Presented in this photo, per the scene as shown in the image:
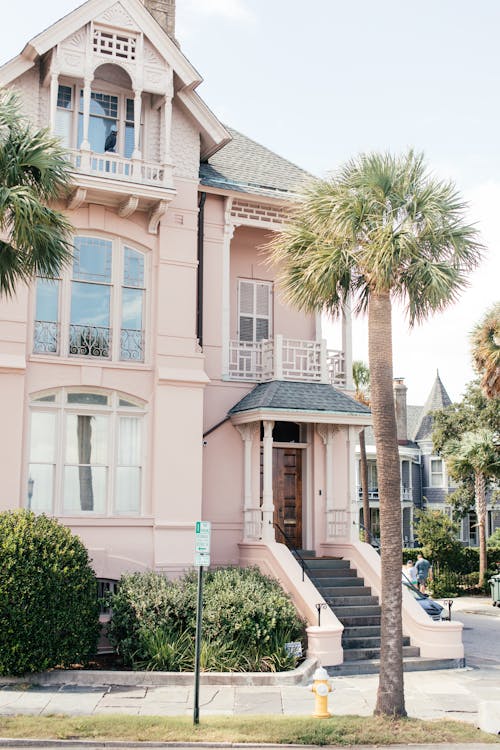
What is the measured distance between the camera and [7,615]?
543 inches

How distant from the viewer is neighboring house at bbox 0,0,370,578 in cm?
1734

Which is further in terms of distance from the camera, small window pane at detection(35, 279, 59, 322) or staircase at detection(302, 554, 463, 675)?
small window pane at detection(35, 279, 59, 322)

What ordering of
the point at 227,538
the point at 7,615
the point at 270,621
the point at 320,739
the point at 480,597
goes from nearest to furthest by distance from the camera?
1. the point at 320,739
2. the point at 7,615
3. the point at 270,621
4. the point at 227,538
5. the point at 480,597

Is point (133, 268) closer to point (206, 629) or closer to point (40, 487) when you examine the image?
point (40, 487)

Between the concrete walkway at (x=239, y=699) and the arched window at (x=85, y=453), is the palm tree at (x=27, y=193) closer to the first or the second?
the arched window at (x=85, y=453)

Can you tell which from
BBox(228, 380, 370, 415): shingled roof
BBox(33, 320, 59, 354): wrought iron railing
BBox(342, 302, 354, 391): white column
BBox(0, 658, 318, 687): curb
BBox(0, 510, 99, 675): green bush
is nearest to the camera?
BBox(0, 510, 99, 675): green bush

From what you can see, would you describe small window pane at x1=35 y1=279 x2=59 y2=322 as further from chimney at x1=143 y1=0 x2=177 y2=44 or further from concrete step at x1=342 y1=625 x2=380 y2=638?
concrete step at x1=342 y1=625 x2=380 y2=638

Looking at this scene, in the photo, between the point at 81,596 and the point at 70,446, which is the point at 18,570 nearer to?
the point at 81,596

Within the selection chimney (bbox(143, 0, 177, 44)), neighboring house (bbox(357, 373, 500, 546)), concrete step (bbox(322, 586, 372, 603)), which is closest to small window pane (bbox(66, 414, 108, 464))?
concrete step (bbox(322, 586, 372, 603))

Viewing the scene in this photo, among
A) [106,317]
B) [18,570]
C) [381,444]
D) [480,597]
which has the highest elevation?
[106,317]

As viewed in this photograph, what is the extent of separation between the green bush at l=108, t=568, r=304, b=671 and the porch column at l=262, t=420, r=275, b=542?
293 centimetres

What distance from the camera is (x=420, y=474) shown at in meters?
51.9

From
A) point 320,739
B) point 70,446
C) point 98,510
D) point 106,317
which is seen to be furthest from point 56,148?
point 320,739

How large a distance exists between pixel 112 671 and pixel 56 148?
869cm
